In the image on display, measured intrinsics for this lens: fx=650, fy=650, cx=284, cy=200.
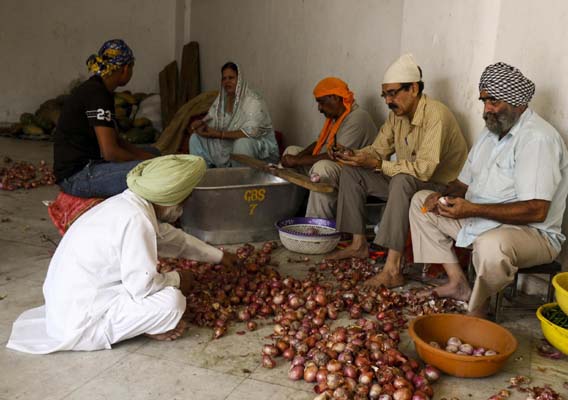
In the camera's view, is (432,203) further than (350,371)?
Yes

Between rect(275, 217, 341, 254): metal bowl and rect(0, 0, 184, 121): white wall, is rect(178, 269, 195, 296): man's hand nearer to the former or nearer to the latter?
rect(275, 217, 341, 254): metal bowl

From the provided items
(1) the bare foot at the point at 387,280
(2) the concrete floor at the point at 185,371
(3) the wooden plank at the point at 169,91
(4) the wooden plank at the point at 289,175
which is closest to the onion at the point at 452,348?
(2) the concrete floor at the point at 185,371

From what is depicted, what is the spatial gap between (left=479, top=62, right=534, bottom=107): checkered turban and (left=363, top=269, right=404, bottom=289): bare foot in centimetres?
132

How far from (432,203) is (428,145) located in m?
0.62

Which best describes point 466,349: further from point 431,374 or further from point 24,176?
point 24,176

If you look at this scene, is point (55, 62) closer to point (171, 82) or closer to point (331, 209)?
point (171, 82)

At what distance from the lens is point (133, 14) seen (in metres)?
10.5

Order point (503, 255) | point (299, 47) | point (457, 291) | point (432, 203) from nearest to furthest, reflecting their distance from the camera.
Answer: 1. point (503, 255)
2. point (432, 203)
3. point (457, 291)
4. point (299, 47)

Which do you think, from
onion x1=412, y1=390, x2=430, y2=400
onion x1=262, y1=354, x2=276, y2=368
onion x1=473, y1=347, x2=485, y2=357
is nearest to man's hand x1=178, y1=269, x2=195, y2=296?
onion x1=262, y1=354, x2=276, y2=368

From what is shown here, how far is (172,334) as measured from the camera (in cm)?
326

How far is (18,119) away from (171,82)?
257cm

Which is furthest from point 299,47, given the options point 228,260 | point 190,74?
point 228,260

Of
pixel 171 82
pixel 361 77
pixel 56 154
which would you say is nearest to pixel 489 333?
pixel 56 154

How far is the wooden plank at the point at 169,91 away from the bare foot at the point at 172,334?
264 inches
